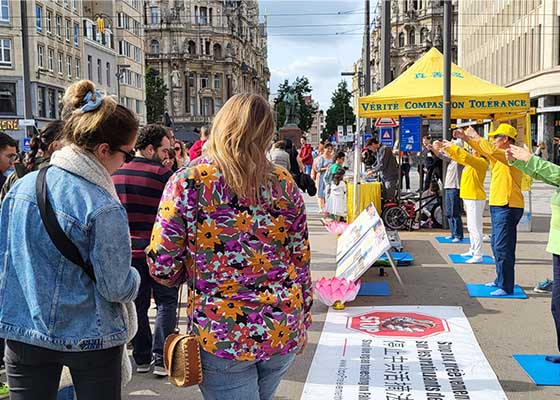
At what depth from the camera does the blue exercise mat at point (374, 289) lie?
805 cm

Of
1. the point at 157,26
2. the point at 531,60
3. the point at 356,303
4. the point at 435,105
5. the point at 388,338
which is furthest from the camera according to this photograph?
the point at 157,26

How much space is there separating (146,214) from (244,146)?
257 cm

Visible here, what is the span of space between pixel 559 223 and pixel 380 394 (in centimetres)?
192

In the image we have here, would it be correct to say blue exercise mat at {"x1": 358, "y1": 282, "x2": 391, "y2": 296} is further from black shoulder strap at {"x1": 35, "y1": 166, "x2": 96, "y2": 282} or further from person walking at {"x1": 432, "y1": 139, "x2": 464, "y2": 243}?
black shoulder strap at {"x1": 35, "y1": 166, "x2": 96, "y2": 282}

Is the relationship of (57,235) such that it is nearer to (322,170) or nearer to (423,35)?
(322,170)

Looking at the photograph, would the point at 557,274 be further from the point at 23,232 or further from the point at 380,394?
the point at 23,232

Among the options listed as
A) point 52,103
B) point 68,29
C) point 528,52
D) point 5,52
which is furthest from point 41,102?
point 528,52

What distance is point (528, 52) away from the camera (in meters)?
40.6

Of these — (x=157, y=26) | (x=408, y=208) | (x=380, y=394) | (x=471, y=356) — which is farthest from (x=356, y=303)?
(x=157, y=26)

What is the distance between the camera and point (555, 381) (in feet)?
16.6

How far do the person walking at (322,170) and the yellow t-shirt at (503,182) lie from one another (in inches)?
366

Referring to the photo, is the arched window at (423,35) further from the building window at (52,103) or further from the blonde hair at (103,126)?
the blonde hair at (103,126)

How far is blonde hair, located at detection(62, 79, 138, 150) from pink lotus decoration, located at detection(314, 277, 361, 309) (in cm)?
489

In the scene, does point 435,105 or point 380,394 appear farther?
point 435,105
